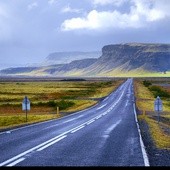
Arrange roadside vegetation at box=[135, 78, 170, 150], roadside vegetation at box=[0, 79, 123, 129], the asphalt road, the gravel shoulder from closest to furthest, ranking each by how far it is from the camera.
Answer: the asphalt road
the gravel shoulder
roadside vegetation at box=[135, 78, 170, 150]
roadside vegetation at box=[0, 79, 123, 129]

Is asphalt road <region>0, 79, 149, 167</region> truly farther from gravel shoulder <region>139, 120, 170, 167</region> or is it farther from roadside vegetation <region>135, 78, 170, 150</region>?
roadside vegetation <region>135, 78, 170, 150</region>

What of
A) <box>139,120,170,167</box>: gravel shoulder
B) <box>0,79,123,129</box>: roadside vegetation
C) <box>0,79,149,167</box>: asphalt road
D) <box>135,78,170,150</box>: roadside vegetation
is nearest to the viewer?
<box>0,79,149,167</box>: asphalt road

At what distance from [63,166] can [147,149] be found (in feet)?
20.7

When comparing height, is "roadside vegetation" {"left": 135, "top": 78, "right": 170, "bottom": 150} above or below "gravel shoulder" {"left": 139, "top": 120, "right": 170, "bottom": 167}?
below

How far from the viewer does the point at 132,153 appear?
54.6 ft

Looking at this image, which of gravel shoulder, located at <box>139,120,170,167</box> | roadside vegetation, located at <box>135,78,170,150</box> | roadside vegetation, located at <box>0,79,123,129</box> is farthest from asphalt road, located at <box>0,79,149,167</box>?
roadside vegetation, located at <box>0,79,123,129</box>

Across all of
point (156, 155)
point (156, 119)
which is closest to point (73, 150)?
point (156, 155)

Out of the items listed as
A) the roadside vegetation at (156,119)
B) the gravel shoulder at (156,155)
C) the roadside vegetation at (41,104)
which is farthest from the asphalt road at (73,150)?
the roadside vegetation at (41,104)

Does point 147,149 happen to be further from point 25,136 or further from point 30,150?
point 25,136

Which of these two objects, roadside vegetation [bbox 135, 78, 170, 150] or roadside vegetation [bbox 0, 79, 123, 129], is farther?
roadside vegetation [bbox 0, 79, 123, 129]

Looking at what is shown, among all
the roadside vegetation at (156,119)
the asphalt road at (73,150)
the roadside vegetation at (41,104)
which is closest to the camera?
the asphalt road at (73,150)

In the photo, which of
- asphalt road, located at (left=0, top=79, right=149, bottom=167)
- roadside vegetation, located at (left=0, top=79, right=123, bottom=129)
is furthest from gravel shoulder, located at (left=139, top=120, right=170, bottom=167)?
roadside vegetation, located at (left=0, top=79, right=123, bottom=129)

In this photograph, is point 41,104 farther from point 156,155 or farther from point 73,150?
point 156,155

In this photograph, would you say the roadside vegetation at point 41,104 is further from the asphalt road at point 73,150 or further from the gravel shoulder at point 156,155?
the gravel shoulder at point 156,155
